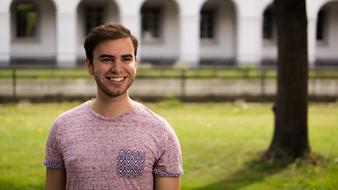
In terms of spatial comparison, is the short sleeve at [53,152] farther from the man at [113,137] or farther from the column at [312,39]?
the column at [312,39]


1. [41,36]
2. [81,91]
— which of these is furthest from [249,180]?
[41,36]

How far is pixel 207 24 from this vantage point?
31766 millimetres

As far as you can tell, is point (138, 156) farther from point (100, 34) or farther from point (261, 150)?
point (261, 150)

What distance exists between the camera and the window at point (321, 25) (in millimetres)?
32531

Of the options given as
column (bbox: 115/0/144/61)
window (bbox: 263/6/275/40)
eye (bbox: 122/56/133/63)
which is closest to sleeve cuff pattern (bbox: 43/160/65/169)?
eye (bbox: 122/56/133/63)

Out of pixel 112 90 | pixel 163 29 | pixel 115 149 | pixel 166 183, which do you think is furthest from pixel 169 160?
pixel 163 29

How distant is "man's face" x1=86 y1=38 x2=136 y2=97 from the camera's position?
2492mm

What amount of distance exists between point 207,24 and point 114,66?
97.0 feet

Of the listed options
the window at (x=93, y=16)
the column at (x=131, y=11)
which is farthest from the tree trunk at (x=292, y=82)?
the window at (x=93, y=16)

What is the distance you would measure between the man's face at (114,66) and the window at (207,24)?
2936 centimetres

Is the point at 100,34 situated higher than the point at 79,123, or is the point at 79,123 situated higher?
the point at 100,34

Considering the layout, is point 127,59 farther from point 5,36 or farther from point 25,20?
point 25,20

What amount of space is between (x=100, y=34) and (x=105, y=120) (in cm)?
35

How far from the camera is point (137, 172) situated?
244cm
